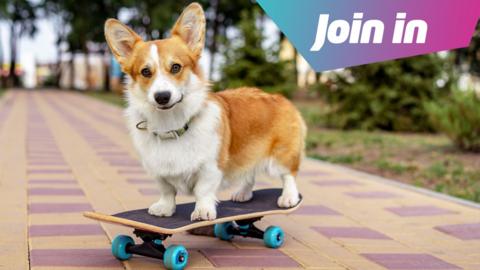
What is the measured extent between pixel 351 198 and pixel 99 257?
10.9ft

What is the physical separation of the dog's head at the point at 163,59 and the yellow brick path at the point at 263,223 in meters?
1.08

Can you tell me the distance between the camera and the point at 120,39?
4164 mm

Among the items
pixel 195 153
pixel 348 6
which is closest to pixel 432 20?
pixel 348 6

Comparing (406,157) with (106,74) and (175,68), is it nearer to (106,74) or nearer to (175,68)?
(175,68)

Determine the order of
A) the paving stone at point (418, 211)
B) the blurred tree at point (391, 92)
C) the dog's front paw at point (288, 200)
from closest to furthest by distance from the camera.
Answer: the dog's front paw at point (288, 200)
the paving stone at point (418, 211)
the blurred tree at point (391, 92)

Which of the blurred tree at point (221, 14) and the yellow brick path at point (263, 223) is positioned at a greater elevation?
the blurred tree at point (221, 14)

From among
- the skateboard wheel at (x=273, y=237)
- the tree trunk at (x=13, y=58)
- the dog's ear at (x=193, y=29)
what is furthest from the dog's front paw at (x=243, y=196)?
the tree trunk at (x=13, y=58)

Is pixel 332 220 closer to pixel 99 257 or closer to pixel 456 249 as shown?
pixel 456 249

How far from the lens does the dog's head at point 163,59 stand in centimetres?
393

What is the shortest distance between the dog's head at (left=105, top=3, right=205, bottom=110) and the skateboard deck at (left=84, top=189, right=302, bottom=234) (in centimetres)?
71

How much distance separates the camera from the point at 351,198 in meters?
7.01

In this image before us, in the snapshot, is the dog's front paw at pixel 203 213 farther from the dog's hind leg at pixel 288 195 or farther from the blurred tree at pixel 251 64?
the blurred tree at pixel 251 64

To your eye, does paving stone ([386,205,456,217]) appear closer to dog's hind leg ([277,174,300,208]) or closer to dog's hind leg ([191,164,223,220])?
dog's hind leg ([277,174,300,208])

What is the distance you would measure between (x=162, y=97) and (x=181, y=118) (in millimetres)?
356
